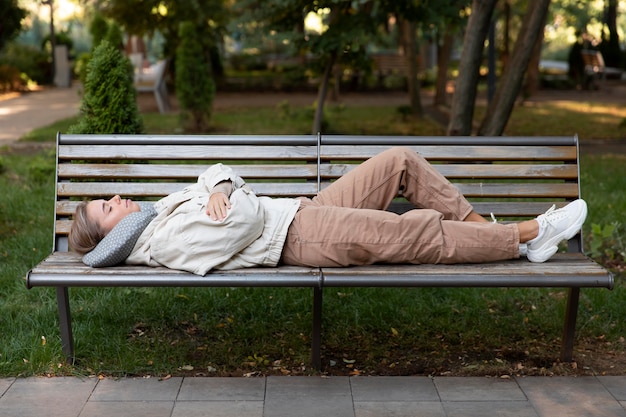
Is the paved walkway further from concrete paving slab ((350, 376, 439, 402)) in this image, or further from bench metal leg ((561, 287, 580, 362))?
bench metal leg ((561, 287, 580, 362))

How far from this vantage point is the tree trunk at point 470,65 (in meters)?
7.86

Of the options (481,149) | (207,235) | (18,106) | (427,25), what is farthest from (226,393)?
(18,106)

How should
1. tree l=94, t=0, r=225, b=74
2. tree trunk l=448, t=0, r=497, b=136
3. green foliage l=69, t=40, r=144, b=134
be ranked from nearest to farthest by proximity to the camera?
green foliage l=69, t=40, r=144, b=134
tree trunk l=448, t=0, r=497, b=136
tree l=94, t=0, r=225, b=74

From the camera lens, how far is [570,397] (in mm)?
3551

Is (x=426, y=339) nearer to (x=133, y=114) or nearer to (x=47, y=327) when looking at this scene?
(x=47, y=327)

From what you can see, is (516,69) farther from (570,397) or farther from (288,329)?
(570,397)

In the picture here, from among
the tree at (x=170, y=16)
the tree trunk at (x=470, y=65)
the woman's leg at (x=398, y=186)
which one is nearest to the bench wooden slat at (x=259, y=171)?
the woman's leg at (x=398, y=186)

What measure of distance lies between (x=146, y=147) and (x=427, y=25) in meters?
5.80

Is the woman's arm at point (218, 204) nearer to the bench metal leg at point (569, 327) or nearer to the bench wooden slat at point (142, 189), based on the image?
the bench wooden slat at point (142, 189)

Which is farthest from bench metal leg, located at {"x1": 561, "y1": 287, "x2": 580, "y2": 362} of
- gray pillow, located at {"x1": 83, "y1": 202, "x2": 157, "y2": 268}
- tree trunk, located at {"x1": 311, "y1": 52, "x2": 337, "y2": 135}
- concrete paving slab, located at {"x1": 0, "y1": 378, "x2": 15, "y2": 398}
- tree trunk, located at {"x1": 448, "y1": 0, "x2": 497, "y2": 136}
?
tree trunk, located at {"x1": 311, "y1": 52, "x2": 337, "y2": 135}

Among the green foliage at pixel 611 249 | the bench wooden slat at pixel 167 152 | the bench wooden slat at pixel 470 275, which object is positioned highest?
the bench wooden slat at pixel 167 152

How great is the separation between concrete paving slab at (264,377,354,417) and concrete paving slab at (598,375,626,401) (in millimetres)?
1147

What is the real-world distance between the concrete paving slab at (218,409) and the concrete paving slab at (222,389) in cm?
4

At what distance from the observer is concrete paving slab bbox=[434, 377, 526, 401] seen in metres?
3.54
